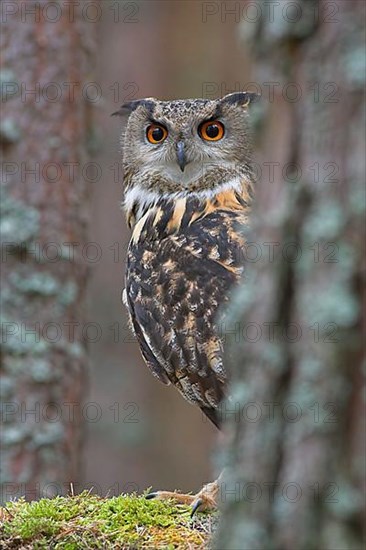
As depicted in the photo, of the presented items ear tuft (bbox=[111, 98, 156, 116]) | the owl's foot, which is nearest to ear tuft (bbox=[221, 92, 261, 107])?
ear tuft (bbox=[111, 98, 156, 116])

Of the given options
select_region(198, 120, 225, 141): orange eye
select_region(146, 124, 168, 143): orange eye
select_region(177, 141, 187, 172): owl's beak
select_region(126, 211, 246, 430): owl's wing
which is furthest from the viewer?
select_region(146, 124, 168, 143): orange eye

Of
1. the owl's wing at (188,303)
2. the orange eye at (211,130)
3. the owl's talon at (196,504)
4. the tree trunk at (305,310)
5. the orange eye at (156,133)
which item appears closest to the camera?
the tree trunk at (305,310)

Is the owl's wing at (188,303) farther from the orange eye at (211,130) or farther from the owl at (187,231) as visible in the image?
the orange eye at (211,130)

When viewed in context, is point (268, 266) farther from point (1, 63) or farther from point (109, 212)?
point (109, 212)

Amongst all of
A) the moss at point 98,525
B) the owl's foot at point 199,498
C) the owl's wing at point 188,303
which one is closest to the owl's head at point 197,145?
the owl's wing at point 188,303

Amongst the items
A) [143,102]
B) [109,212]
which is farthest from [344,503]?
[109,212]

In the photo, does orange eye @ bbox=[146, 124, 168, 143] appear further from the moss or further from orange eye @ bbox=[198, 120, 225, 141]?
the moss

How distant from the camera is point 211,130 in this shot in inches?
190

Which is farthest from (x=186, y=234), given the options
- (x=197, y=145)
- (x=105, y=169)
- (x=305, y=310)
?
(x=105, y=169)

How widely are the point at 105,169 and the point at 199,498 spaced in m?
7.66

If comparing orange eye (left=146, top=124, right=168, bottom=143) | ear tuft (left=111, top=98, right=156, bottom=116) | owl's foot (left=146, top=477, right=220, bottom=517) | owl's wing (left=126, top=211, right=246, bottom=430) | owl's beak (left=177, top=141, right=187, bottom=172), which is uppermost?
ear tuft (left=111, top=98, right=156, bottom=116)

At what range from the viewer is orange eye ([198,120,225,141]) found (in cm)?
482

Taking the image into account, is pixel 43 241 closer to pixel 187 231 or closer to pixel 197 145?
pixel 197 145

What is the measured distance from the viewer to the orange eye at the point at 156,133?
4922mm
